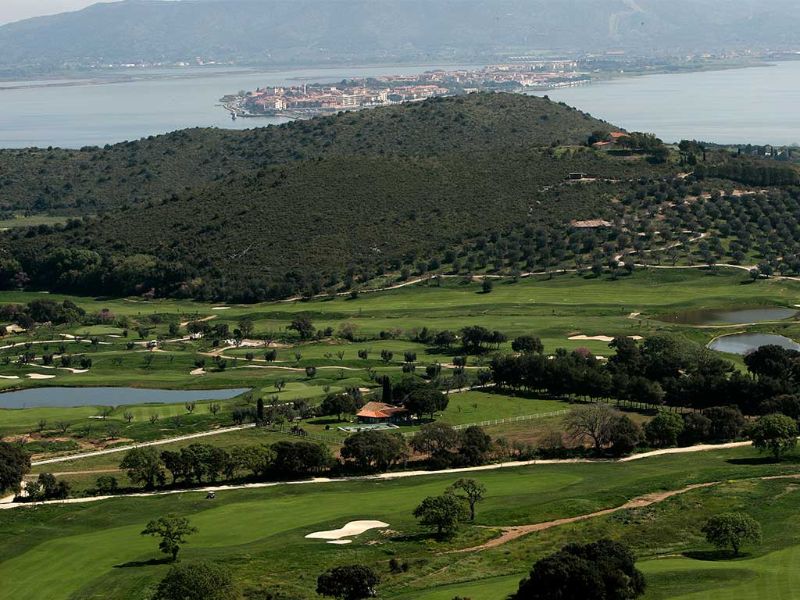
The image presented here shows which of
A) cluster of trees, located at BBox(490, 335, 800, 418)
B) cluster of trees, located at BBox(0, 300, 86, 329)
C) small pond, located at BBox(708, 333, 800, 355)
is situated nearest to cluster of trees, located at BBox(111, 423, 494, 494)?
cluster of trees, located at BBox(490, 335, 800, 418)

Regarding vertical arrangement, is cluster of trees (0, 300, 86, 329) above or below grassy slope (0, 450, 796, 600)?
below

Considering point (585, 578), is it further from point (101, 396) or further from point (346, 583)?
point (101, 396)

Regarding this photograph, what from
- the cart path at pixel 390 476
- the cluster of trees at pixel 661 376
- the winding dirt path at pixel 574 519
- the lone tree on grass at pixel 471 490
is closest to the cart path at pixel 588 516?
the winding dirt path at pixel 574 519

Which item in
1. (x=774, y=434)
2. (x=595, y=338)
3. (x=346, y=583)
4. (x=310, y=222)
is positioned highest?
(x=310, y=222)

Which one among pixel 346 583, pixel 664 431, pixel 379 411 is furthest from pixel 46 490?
pixel 664 431

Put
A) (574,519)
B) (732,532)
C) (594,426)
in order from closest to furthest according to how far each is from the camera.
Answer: (732,532) < (574,519) < (594,426)

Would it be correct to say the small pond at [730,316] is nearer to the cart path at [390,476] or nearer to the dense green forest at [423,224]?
the dense green forest at [423,224]

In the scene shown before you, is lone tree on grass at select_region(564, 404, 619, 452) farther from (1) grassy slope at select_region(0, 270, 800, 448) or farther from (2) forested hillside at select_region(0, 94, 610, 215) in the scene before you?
(2) forested hillside at select_region(0, 94, 610, 215)
